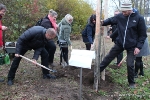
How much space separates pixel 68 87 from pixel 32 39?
133 centimetres

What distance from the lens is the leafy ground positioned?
4.64 m

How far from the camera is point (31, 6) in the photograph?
38.2 feet

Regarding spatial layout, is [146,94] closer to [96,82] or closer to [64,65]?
[96,82]

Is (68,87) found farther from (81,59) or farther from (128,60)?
(128,60)

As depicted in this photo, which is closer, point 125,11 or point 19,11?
point 125,11

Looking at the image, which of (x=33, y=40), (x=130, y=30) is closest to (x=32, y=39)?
(x=33, y=40)

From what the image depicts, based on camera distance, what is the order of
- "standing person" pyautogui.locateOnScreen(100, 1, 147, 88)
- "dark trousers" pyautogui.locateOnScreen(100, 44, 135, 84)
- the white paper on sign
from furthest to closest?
"dark trousers" pyautogui.locateOnScreen(100, 44, 135, 84) → "standing person" pyautogui.locateOnScreen(100, 1, 147, 88) → the white paper on sign

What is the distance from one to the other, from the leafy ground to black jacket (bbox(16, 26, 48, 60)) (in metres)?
0.80

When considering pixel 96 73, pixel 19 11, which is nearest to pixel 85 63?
pixel 96 73

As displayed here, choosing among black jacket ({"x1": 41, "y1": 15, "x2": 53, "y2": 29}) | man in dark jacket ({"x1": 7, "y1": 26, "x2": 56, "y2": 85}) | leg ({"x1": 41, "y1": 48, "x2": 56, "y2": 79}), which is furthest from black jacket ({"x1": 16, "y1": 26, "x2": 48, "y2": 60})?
black jacket ({"x1": 41, "y1": 15, "x2": 53, "y2": 29})

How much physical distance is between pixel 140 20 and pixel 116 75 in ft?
6.51

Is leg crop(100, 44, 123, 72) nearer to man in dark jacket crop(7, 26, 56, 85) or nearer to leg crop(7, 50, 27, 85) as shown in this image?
man in dark jacket crop(7, 26, 56, 85)

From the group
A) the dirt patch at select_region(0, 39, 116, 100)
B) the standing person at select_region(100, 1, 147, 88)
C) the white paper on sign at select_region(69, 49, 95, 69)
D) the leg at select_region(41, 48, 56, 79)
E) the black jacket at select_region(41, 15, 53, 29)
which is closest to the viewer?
the white paper on sign at select_region(69, 49, 95, 69)

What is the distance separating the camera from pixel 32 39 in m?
4.96
